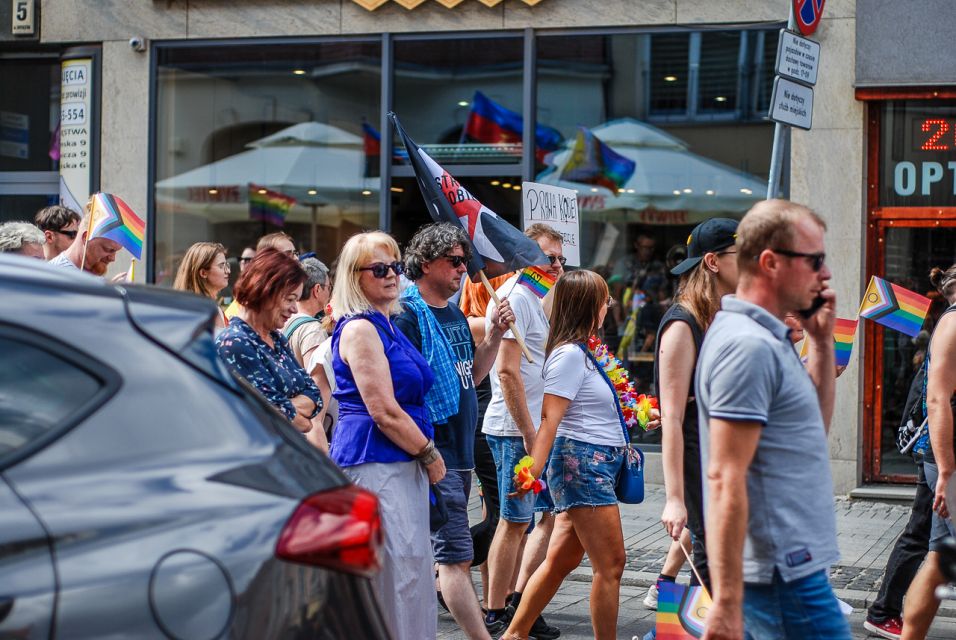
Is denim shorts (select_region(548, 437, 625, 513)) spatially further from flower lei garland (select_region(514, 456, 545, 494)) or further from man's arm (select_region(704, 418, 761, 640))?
man's arm (select_region(704, 418, 761, 640))

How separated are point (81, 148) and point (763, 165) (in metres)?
6.80

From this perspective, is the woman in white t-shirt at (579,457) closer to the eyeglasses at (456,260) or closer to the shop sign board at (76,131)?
the eyeglasses at (456,260)

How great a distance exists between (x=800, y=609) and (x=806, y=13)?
5955 millimetres

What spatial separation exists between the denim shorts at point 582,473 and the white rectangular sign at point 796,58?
266 cm

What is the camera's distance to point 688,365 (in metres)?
4.96

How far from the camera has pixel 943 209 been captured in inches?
455

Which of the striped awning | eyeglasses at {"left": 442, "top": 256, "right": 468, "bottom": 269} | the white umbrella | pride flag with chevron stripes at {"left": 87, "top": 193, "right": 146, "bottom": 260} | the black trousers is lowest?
the black trousers

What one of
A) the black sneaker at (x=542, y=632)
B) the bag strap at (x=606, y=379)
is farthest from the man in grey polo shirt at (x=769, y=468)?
the black sneaker at (x=542, y=632)

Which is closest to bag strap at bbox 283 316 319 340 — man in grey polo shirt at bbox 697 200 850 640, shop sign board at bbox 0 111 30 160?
man in grey polo shirt at bbox 697 200 850 640

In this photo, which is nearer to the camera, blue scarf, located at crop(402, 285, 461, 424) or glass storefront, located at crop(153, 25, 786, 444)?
blue scarf, located at crop(402, 285, 461, 424)

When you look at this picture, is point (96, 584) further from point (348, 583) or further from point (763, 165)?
point (763, 165)

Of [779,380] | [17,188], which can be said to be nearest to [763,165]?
[17,188]

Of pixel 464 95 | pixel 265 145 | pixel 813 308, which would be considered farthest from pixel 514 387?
pixel 265 145

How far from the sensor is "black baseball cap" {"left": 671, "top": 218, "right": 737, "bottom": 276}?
5184mm
